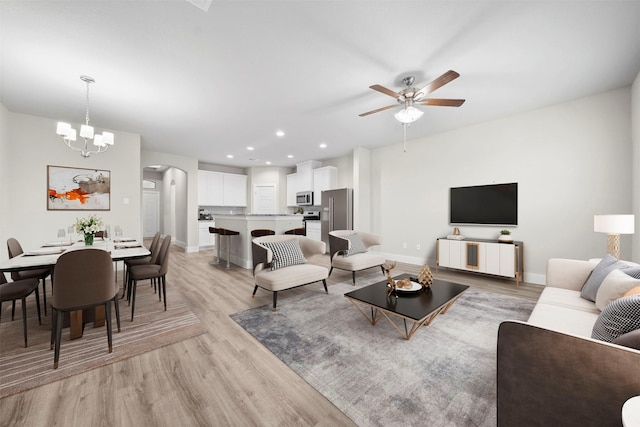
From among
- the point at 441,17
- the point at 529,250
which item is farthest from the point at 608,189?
the point at 441,17

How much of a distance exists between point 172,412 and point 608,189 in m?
5.38

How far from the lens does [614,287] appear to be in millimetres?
1632

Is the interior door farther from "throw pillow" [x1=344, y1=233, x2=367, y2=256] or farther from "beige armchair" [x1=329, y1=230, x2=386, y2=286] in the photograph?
"throw pillow" [x1=344, y1=233, x2=367, y2=256]

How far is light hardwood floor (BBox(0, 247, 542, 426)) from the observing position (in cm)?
138

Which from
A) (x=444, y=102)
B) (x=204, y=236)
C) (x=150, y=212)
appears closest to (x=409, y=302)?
(x=444, y=102)

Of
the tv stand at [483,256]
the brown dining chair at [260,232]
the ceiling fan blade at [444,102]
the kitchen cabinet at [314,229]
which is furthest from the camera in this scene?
the kitchen cabinet at [314,229]

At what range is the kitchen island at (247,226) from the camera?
15.3ft

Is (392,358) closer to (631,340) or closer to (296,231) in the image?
(631,340)

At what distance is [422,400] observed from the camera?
151 centimetres

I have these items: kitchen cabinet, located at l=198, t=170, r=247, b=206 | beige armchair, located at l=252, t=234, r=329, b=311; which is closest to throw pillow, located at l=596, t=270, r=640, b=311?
beige armchair, located at l=252, t=234, r=329, b=311

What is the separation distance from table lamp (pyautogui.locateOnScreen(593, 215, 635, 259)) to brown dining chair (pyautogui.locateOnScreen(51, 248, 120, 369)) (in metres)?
4.77

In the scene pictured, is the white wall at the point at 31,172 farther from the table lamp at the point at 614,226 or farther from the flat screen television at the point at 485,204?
the table lamp at the point at 614,226

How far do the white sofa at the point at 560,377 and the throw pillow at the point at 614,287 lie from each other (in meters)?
0.95

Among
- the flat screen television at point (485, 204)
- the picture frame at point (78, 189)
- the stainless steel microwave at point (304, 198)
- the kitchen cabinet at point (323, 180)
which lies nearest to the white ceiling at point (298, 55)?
the picture frame at point (78, 189)
